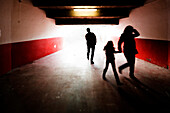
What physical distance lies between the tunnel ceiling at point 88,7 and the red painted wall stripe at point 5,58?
7.40ft

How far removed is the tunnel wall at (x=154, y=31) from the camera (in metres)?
3.57

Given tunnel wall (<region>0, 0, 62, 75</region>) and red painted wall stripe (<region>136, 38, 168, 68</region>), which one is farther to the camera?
red painted wall stripe (<region>136, 38, 168, 68</region>)

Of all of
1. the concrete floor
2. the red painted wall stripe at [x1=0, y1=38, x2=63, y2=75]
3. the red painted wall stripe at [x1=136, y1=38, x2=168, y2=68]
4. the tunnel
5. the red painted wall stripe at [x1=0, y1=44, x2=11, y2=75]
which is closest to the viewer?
the concrete floor

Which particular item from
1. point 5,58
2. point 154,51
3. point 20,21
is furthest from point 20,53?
point 154,51

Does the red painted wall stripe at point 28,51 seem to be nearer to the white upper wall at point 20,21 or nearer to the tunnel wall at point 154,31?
the white upper wall at point 20,21

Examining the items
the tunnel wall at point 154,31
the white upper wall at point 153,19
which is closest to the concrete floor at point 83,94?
the tunnel wall at point 154,31

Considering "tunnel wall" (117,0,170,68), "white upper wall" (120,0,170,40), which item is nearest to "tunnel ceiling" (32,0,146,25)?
"white upper wall" (120,0,170,40)

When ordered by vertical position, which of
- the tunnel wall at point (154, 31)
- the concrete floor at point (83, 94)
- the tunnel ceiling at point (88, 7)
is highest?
the tunnel ceiling at point (88, 7)

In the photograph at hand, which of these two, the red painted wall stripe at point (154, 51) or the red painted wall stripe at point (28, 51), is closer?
the red painted wall stripe at point (154, 51)

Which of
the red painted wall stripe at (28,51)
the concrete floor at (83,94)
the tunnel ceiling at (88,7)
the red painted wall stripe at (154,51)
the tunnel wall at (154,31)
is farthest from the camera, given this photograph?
the tunnel ceiling at (88,7)

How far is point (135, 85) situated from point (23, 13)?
4.91 m

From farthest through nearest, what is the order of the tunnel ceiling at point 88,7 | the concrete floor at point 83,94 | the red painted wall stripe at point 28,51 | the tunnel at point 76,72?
1. the tunnel ceiling at point 88,7
2. the red painted wall stripe at point 28,51
3. the tunnel at point 76,72
4. the concrete floor at point 83,94

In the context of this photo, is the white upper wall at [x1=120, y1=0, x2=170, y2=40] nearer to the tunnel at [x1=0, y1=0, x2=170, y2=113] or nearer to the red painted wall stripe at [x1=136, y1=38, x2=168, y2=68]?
the tunnel at [x1=0, y1=0, x2=170, y2=113]

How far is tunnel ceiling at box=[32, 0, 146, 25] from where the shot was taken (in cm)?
412
